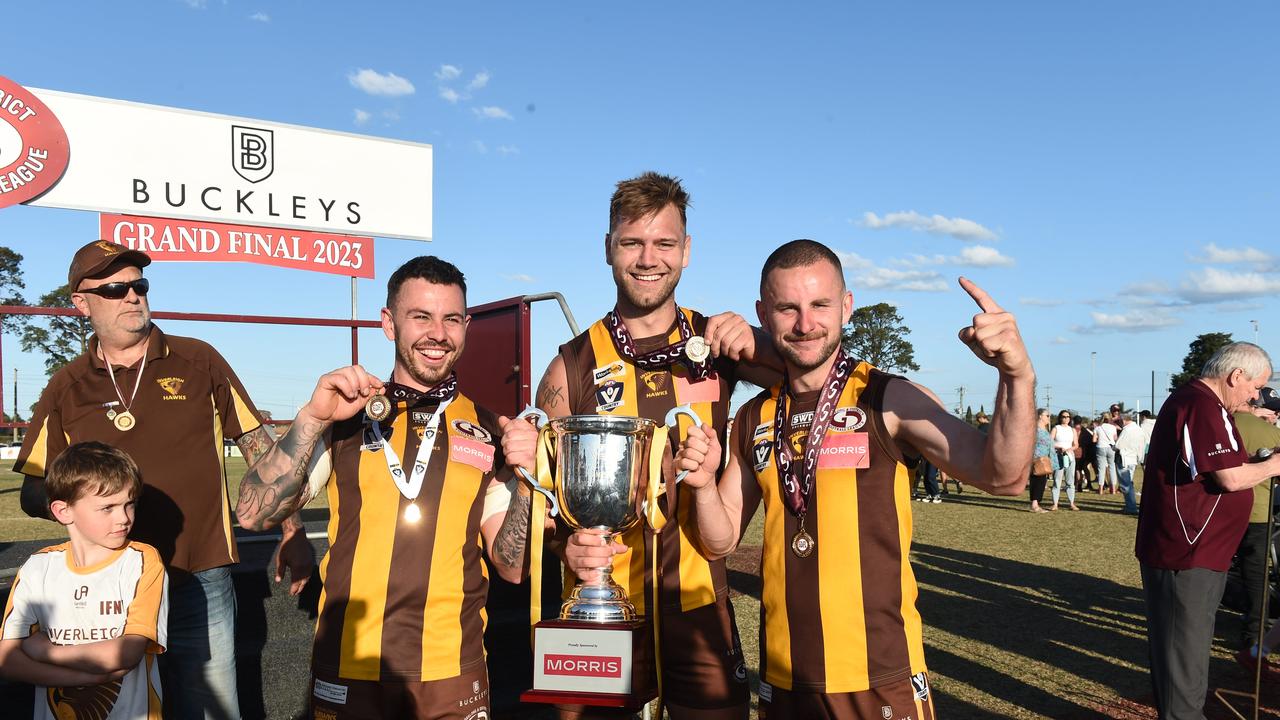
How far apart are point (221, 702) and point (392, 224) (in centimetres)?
632

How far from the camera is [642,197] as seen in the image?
10.6 feet

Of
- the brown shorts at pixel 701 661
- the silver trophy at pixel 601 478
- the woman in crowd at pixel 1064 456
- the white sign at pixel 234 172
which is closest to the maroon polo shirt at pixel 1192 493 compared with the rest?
the brown shorts at pixel 701 661

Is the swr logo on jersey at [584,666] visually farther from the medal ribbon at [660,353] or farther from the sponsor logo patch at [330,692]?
the medal ribbon at [660,353]

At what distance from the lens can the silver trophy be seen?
8.46 feet

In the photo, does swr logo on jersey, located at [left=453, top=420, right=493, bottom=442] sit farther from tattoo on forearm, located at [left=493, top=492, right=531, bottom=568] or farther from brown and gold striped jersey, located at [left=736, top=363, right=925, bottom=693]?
brown and gold striped jersey, located at [left=736, top=363, right=925, bottom=693]

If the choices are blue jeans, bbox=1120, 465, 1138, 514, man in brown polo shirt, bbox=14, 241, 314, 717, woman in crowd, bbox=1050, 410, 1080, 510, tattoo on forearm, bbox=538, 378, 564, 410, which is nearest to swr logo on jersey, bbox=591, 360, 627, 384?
tattoo on forearm, bbox=538, 378, 564, 410

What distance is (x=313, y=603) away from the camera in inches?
213

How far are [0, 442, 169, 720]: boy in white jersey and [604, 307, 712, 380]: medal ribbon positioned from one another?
6.74 feet

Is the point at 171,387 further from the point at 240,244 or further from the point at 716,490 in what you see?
the point at 240,244

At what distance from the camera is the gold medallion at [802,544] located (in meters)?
2.75

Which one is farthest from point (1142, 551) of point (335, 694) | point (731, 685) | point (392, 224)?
point (392, 224)

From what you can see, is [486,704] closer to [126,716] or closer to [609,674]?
[609,674]

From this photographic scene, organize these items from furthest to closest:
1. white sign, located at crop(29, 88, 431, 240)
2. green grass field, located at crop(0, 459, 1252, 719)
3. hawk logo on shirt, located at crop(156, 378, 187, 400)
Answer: white sign, located at crop(29, 88, 431, 240) → green grass field, located at crop(0, 459, 1252, 719) → hawk logo on shirt, located at crop(156, 378, 187, 400)

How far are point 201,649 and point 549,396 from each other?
6.72 ft
